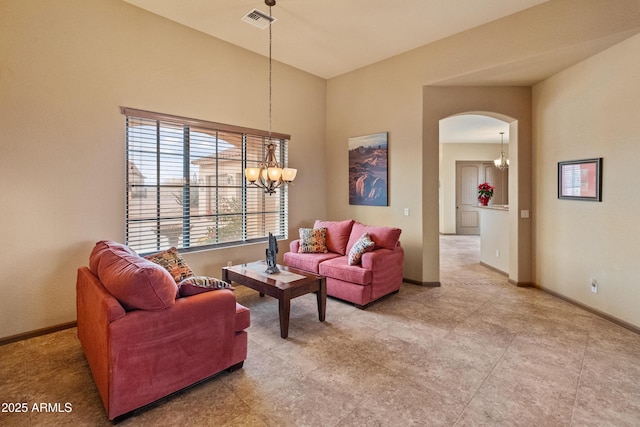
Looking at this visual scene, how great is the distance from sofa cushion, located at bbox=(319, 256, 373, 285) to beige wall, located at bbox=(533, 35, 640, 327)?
109 inches

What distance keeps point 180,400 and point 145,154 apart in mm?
3021

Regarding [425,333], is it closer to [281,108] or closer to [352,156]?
[352,156]

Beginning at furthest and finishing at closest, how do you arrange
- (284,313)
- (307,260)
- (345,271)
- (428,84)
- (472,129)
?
(472,129) → (428,84) → (307,260) → (345,271) → (284,313)

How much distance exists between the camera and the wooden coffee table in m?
3.10

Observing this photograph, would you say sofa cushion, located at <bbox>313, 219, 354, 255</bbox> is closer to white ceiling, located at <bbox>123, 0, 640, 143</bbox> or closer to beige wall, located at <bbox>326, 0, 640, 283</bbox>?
beige wall, located at <bbox>326, 0, 640, 283</bbox>

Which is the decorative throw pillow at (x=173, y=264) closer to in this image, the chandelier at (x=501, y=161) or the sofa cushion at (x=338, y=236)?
the sofa cushion at (x=338, y=236)

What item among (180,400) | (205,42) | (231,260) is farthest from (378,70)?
(180,400)

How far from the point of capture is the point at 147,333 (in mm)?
2002

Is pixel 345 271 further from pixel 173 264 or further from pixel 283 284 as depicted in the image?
pixel 173 264

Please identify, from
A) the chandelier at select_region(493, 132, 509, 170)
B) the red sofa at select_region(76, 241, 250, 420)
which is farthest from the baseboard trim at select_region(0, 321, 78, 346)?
the chandelier at select_region(493, 132, 509, 170)

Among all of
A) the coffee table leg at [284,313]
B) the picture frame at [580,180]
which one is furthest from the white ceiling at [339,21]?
the coffee table leg at [284,313]

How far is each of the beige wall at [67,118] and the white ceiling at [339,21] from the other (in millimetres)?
435

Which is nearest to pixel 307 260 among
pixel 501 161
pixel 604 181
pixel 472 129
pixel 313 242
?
pixel 313 242

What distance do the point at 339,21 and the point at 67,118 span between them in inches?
137
